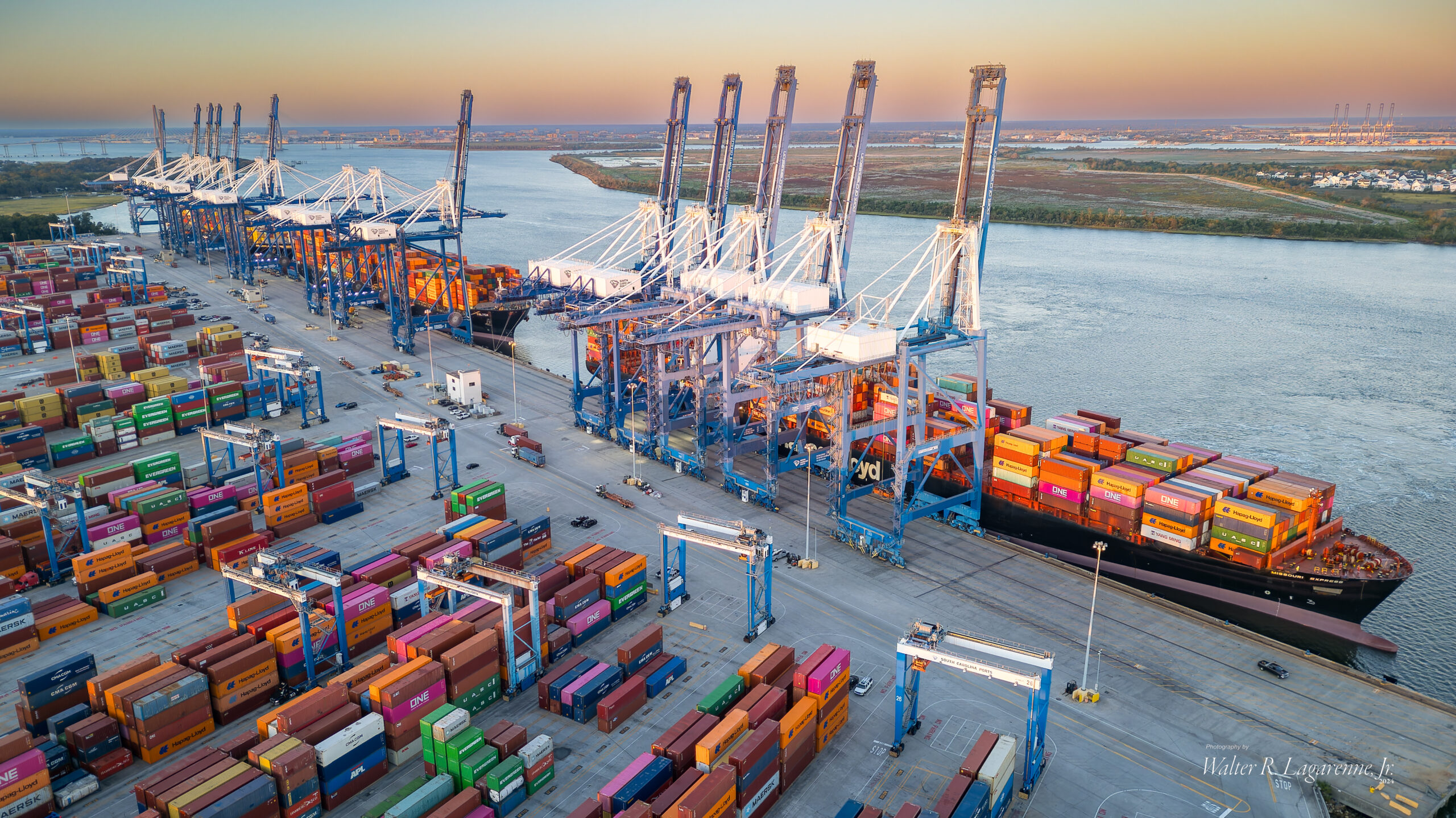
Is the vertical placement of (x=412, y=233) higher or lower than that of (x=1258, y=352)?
higher

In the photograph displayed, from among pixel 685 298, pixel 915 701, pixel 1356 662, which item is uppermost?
pixel 685 298

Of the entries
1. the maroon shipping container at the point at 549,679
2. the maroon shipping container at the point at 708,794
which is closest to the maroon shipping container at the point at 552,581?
the maroon shipping container at the point at 549,679

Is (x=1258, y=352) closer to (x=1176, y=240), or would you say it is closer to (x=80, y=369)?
(x=1176, y=240)

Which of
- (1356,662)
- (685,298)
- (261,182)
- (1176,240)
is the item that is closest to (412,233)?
(685,298)

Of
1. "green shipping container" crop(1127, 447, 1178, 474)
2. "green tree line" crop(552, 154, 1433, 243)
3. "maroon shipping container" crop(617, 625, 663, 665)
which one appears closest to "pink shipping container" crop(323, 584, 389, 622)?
"maroon shipping container" crop(617, 625, 663, 665)

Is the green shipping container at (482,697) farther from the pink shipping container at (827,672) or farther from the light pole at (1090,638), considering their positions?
the light pole at (1090,638)

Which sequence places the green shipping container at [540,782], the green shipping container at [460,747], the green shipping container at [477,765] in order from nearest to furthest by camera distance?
the green shipping container at [477,765] → the green shipping container at [460,747] → the green shipping container at [540,782]

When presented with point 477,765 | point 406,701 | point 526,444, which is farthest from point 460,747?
point 526,444

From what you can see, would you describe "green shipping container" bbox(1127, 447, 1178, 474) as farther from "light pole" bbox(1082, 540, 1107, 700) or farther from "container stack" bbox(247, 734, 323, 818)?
"container stack" bbox(247, 734, 323, 818)
